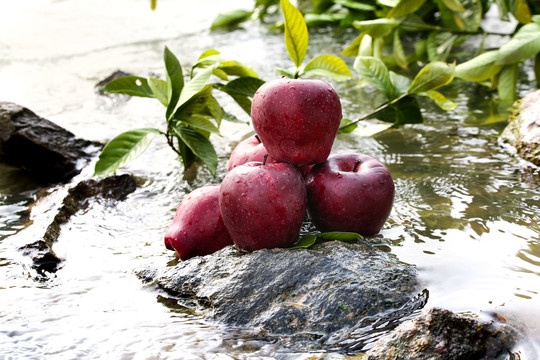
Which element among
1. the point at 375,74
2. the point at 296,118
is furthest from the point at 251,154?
the point at 375,74

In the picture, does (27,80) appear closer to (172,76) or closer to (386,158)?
(172,76)

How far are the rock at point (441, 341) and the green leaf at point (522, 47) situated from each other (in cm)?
210

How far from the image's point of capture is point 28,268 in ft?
5.72

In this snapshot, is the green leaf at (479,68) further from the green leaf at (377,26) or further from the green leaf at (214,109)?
the green leaf at (214,109)

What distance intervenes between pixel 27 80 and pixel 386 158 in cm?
265

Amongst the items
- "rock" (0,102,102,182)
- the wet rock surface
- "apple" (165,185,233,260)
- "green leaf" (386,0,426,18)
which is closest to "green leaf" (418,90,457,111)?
the wet rock surface

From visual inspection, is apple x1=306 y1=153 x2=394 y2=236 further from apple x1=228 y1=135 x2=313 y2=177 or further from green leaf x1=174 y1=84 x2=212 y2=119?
green leaf x1=174 y1=84 x2=212 y2=119

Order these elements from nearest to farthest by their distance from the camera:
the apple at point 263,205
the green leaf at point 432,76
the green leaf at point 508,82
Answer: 1. the apple at point 263,205
2. the green leaf at point 432,76
3. the green leaf at point 508,82

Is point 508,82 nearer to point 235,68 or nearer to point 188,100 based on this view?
point 235,68

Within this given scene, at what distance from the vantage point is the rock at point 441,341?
3.99 feet

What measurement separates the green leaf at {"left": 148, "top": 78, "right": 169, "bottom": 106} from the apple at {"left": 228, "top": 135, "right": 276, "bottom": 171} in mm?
501

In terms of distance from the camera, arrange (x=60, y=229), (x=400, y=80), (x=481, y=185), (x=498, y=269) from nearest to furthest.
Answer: (x=498, y=269), (x=60, y=229), (x=481, y=185), (x=400, y=80)

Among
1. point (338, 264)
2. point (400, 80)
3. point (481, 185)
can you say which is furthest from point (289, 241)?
point (400, 80)

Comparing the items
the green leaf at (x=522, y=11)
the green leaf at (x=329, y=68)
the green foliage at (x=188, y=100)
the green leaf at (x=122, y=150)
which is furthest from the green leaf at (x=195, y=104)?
the green leaf at (x=522, y=11)
